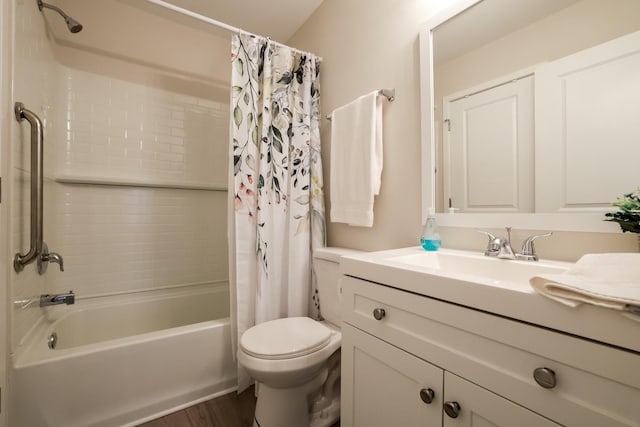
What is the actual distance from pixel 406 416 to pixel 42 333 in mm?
1706

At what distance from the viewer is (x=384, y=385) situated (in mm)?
783

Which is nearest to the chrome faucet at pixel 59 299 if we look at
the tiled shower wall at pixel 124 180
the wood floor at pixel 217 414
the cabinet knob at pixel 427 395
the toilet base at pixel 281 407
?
the tiled shower wall at pixel 124 180

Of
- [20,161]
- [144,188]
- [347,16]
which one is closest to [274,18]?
[347,16]

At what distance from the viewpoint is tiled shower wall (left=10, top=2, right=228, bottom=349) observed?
5.27ft

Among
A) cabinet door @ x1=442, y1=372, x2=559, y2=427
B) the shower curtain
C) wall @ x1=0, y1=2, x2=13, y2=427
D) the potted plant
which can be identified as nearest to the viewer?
cabinet door @ x1=442, y1=372, x2=559, y2=427

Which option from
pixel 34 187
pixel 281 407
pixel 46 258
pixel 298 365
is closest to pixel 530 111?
pixel 298 365

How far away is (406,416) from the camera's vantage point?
719 mm

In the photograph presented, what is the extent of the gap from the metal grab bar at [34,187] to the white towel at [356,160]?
4.40 ft

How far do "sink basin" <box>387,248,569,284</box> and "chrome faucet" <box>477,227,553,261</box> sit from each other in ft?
0.12

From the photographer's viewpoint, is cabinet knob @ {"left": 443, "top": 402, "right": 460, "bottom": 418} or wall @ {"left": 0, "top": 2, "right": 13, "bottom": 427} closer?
cabinet knob @ {"left": 443, "top": 402, "right": 460, "bottom": 418}

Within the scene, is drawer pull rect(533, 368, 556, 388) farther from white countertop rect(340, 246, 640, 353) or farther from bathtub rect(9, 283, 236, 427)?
bathtub rect(9, 283, 236, 427)

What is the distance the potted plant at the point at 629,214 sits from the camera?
25.0 inches

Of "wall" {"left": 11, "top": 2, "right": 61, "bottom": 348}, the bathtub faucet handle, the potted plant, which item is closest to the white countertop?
the potted plant

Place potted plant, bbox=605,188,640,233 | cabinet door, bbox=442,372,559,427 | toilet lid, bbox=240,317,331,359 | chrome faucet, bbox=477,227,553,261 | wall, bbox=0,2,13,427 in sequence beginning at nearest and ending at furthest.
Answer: cabinet door, bbox=442,372,559,427 → potted plant, bbox=605,188,640,233 → chrome faucet, bbox=477,227,553,261 → wall, bbox=0,2,13,427 → toilet lid, bbox=240,317,331,359
